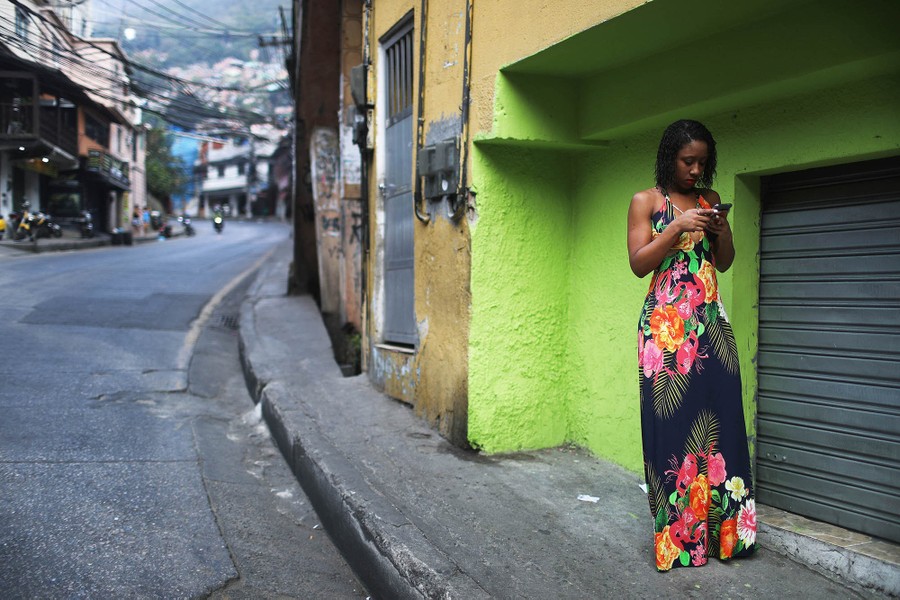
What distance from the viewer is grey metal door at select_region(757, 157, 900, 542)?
2.90m

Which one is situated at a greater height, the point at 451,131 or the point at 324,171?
the point at 324,171

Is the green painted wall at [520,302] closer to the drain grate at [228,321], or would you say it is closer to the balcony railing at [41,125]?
the drain grate at [228,321]

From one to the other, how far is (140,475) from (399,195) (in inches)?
114

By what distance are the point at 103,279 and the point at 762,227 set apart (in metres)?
11.8

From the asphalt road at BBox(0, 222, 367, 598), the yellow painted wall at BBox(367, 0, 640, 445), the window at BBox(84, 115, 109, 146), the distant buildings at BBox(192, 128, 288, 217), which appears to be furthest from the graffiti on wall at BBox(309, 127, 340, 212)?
the distant buildings at BBox(192, 128, 288, 217)

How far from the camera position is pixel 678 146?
2756mm

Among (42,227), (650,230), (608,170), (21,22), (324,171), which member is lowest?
(650,230)

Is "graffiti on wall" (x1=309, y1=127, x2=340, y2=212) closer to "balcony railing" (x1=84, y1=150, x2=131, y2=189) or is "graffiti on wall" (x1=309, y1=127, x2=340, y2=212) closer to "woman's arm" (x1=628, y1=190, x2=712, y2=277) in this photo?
"woman's arm" (x1=628, y1=190, x2=712, y2=277)

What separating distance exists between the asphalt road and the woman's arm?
1.92 m

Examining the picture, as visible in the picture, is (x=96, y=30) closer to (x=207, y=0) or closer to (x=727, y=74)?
(x=727, y=74)

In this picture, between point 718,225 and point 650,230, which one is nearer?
point 718,225

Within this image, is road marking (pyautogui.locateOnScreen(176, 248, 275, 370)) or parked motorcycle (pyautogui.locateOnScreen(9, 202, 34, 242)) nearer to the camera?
road marking (pyautogui.locateOnScreen(176, 248, 275, 370))

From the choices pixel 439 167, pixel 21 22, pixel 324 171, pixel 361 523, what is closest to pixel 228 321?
pixel 324 171

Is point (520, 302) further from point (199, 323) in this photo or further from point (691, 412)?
point (199, 323)
